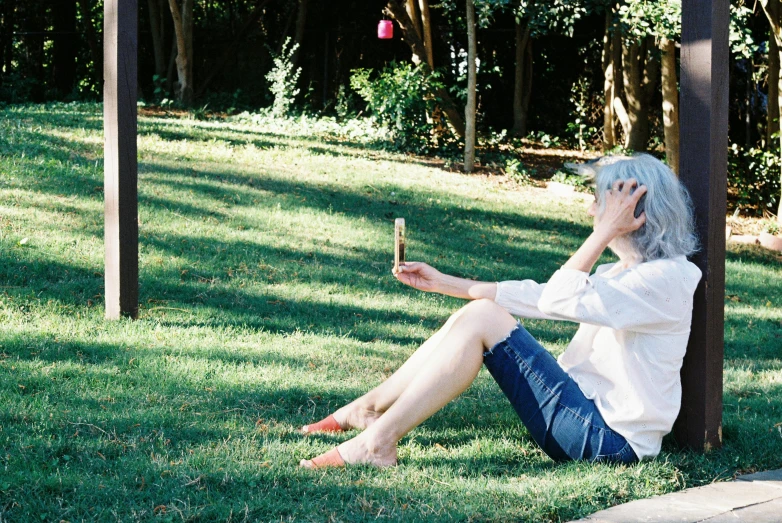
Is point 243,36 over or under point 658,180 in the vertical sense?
over

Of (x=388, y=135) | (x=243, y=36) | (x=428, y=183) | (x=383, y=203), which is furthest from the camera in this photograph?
(x=243, y=36)

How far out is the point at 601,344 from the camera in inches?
144

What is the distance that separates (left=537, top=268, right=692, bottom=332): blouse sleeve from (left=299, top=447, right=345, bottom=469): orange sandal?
3.33 ft

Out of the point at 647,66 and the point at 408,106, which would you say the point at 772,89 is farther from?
the point at 408,106

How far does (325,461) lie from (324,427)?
1.67 feet

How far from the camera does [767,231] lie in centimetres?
1144

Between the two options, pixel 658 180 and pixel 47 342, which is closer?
pixel 658 180

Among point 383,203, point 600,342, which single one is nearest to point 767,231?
point 383,203

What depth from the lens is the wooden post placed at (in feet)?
18.6

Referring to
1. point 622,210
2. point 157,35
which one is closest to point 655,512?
point 622,210

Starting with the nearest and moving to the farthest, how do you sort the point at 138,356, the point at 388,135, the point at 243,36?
the point at 138,356 < the point at 388,135 < the point at 243,36

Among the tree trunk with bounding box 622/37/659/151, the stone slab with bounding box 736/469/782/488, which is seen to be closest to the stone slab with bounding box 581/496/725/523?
the stone slab with bounding box 736/469/782/488

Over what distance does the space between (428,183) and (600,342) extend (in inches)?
→ 296

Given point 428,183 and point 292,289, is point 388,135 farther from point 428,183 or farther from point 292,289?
point 292,289
